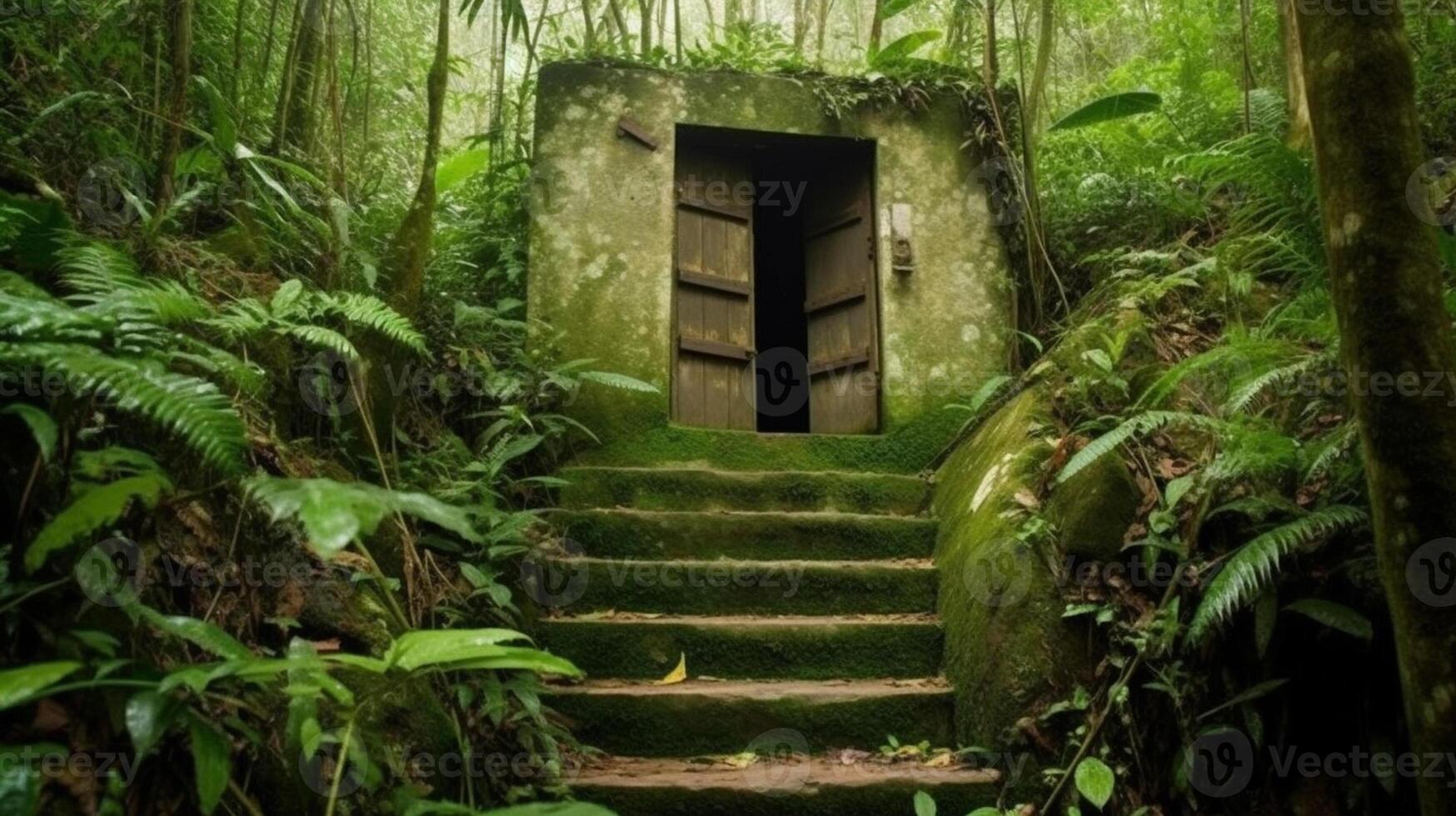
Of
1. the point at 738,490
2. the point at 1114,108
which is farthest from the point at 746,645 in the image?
the point at 1114,108

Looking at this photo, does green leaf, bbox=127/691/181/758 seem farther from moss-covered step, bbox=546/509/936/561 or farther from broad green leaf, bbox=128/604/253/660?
moss-covered step, bbox=546/509/936/561

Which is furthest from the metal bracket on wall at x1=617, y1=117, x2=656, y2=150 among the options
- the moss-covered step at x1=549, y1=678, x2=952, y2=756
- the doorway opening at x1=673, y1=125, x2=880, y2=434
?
the moss-covered step at x1=549, y1=678, x2=952, y2=756

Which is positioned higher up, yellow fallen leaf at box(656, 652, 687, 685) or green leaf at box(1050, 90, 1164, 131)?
green leaf at box(1050, 90, 1164, 131)

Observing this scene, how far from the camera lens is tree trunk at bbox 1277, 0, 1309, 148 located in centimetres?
434

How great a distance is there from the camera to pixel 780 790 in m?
2.50

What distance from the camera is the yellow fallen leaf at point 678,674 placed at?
10.1ft

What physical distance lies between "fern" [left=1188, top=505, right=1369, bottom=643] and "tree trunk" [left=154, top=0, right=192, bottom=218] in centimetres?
314

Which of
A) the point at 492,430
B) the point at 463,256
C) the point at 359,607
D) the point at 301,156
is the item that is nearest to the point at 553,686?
the point at 359,607

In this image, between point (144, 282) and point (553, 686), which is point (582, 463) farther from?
point (144, 282)

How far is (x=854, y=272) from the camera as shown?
18.0ft

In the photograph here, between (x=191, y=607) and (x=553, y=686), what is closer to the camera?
(x=191, y=607)

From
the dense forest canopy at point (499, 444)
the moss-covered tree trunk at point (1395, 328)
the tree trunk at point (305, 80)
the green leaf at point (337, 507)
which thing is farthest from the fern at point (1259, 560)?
the tree trunk at point (305, 80)

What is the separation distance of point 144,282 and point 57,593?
74 centimetres

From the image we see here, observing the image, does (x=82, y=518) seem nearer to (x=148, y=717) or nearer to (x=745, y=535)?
(x=148, y=717)
